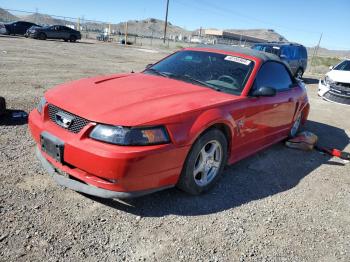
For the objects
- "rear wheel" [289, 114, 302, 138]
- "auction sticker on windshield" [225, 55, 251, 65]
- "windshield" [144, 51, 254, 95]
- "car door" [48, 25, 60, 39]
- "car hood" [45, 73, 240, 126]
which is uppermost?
"auction sticker on windshield" [225, 55, 251, 65]

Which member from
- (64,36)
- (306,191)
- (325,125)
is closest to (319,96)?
(325,125)

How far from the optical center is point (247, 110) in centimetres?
408

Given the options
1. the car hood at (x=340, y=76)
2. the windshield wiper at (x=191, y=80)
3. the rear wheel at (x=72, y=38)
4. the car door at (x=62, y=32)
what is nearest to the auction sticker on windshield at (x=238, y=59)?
the windshield wiper at (x=191, y=80)

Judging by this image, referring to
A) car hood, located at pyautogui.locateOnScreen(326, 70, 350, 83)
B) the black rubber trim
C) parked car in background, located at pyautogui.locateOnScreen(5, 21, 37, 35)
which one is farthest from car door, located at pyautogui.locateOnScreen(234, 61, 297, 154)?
parked car in background, located at pyautogui.locateOnScreen(5, 21, 37, 35)

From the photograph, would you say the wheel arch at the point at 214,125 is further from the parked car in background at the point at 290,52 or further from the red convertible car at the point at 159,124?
the parked car in background at the point at 290,52

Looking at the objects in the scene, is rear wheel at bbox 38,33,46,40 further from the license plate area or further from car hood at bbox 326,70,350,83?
the license plate area

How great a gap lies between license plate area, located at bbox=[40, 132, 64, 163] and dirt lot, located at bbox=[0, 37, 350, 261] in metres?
0.48

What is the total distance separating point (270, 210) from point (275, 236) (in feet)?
1.55

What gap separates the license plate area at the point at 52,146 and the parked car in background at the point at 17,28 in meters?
28.4

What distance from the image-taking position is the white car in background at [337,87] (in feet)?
36.4

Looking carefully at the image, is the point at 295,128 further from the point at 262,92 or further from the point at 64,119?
the point at 64,119

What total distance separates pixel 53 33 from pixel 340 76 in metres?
23.9

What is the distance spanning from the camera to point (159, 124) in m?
3.01

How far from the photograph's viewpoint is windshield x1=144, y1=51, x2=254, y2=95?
421cm
